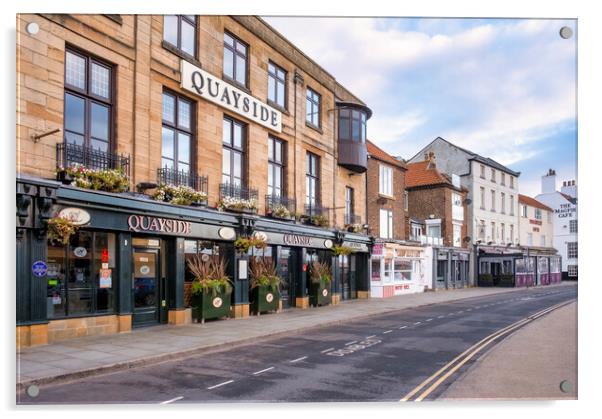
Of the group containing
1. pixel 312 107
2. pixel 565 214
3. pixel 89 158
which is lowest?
pixel 565 214

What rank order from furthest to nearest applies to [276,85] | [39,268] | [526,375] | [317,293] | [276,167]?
[317,293], [276,167], [276,85], [39,268], [526,375]

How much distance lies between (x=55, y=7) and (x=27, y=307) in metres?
5.84

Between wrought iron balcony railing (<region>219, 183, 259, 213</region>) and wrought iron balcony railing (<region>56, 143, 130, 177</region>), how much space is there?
4336mm

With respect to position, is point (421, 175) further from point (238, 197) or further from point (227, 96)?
point (227, 96)

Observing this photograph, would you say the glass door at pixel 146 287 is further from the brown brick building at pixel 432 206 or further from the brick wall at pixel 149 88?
the brown brick building at pixel 432 206

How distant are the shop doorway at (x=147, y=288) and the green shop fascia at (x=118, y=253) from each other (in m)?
0.03

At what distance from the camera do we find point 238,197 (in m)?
18.6

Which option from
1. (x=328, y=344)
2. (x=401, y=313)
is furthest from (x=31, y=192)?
(x=401, y=313)

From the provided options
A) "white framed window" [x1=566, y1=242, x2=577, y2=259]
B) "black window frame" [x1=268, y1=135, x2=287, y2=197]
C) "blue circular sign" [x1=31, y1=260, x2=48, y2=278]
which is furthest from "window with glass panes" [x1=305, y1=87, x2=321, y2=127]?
"white framed window" [x1=566, y1=242, x2=577, y2=259]

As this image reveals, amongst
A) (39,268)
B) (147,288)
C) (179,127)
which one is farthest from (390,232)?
(39,268)

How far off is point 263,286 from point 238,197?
10.8 feet

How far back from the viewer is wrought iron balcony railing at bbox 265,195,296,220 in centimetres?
2053

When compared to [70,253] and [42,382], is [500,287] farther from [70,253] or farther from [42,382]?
[42,382]

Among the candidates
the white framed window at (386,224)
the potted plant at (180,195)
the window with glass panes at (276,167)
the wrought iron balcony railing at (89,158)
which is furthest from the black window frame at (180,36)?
the white framed window at (386,224)
